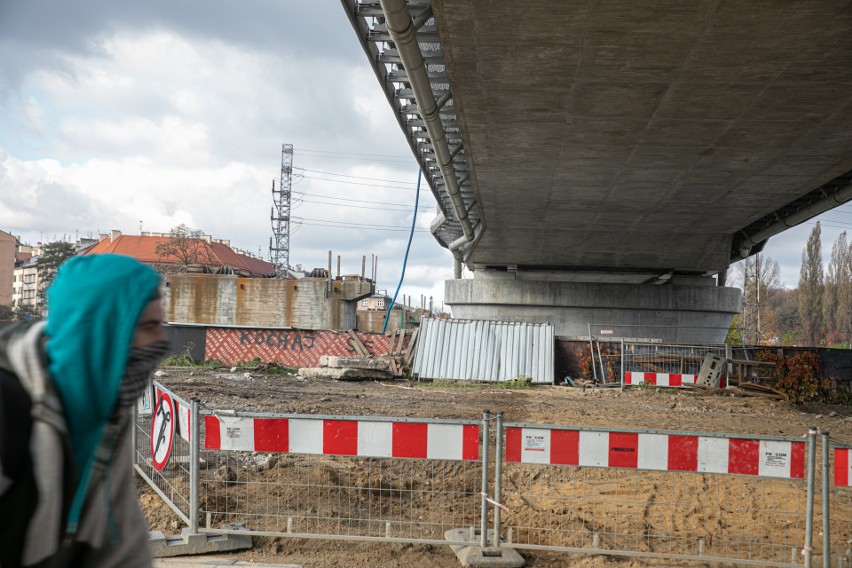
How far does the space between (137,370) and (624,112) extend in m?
13.5

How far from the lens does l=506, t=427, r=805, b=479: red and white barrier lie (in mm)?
6160

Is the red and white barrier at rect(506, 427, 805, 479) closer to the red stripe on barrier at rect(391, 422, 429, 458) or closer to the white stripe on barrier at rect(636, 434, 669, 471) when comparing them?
the white stripe on barrier at rect(636, 434, 669, 471)

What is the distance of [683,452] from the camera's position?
20.3ft

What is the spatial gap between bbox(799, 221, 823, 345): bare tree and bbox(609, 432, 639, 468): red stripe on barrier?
67.8 m

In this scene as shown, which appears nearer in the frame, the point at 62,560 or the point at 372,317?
the point at 62,560

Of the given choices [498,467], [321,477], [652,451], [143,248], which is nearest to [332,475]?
[321,477]

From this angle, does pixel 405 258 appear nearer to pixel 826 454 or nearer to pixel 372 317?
pixel 826 454

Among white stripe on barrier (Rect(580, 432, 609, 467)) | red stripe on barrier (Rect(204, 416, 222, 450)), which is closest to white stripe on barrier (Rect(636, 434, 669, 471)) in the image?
white stripe on barrier (Rect(580, 432, 609, 467))

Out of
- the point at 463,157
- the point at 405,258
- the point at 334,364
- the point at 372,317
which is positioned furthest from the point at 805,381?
the point at 372,317

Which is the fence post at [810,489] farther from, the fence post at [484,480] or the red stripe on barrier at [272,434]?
the red stripe on barrier at [272,434]

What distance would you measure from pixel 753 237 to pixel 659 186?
36.6 ft

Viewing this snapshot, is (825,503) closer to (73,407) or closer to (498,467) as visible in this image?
(498,467)

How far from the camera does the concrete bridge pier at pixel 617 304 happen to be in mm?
33094

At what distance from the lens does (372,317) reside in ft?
243
